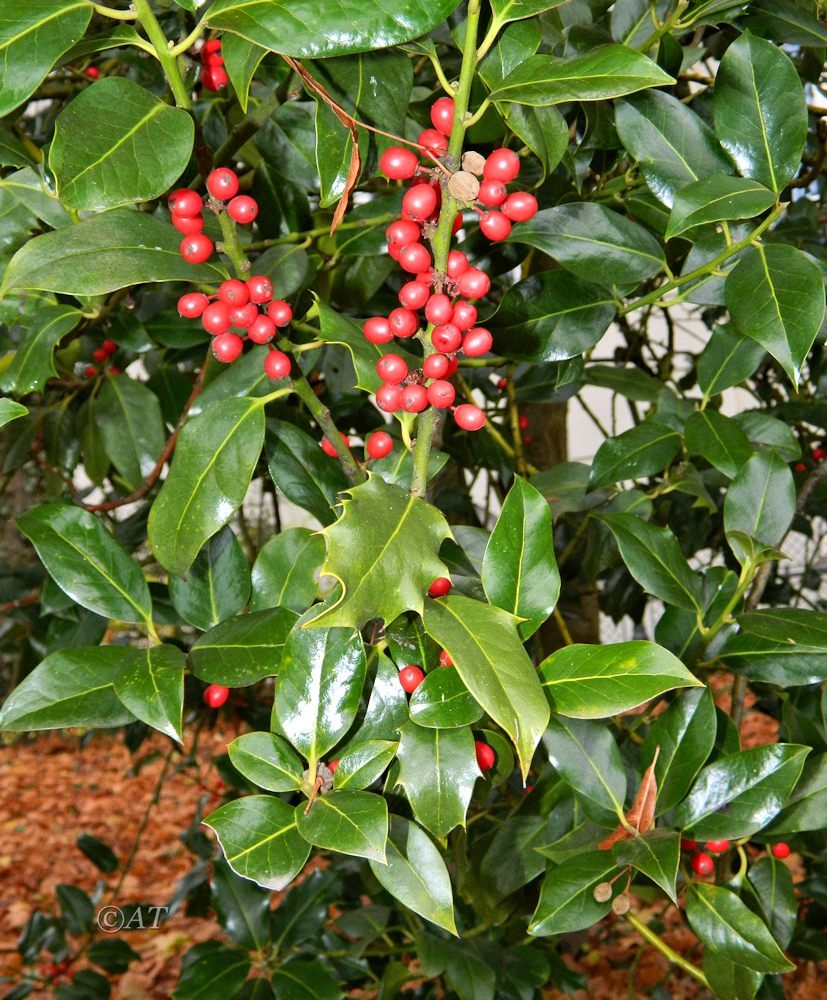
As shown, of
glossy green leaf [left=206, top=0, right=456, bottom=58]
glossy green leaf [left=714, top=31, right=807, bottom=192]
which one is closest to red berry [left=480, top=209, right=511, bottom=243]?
glossy green leaf [left=206, top=0, right=456, bottom=58]

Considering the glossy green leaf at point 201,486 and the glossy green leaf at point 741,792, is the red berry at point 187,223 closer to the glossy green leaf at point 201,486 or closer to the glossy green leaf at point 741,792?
the glossy green leaf at point 201,486

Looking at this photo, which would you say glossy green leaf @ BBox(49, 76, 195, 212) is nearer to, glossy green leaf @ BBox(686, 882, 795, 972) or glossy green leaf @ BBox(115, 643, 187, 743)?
glossy green leaf @ BBox(115, 643, 187, 743)

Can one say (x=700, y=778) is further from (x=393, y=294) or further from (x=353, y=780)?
(x=393, y=294)

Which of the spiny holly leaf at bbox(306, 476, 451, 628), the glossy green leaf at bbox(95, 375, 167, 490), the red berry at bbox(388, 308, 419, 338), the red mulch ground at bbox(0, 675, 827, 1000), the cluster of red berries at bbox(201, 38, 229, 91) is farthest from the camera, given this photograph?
the red mulch ground at bbox(0, 675, 827, 1000)

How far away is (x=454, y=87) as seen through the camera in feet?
1.66

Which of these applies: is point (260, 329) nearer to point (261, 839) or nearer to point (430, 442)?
point (430, 442)

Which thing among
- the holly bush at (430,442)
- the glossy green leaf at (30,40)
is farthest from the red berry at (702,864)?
the glossy green leaf at (30,40)

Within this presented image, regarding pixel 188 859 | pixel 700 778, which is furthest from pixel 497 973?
pixel 188 859

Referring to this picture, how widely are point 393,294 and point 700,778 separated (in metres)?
0.63

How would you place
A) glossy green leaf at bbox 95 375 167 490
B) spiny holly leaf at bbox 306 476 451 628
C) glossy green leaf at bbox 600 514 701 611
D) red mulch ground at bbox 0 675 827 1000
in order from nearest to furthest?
spiny holly leaf at bbox 306 476 451 628 → glossy green leaf at bbox 600 514 701 611 → glossy green leaf at bbox 95 375 167 490 → red mulch ground at bbox 0 675 827 1000

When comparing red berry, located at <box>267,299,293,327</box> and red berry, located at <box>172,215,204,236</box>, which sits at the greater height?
red berry, located at <box>172,215,204,236</box>

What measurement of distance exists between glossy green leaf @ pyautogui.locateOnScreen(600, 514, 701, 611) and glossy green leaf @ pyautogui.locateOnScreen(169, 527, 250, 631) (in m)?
0.29

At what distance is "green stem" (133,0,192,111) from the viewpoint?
1.59 ft

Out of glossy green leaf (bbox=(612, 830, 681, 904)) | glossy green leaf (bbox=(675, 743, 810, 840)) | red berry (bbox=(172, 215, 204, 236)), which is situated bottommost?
glossy green leaf (bbox=(675, 743, 810, 840))
